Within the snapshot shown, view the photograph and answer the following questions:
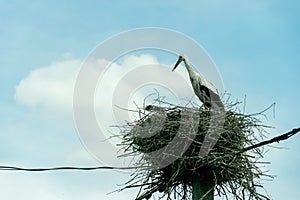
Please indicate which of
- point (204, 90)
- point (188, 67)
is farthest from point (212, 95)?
point (188, 67)

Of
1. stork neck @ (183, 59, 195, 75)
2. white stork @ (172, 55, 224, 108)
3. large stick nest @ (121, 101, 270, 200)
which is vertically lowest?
large stick nest @ (121, 101, 270, 200)

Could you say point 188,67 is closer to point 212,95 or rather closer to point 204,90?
point 204,90

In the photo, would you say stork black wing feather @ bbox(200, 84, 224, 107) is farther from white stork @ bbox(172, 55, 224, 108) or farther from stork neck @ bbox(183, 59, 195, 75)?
stork neck @ bbox(183, 59, 195, 75)

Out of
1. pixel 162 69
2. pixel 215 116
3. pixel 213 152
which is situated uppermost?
pixel 162 69

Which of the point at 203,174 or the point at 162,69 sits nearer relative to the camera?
the point at 203,174

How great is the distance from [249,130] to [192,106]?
20.2 inches

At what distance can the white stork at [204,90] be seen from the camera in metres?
6.00

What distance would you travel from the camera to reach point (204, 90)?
6.34 m

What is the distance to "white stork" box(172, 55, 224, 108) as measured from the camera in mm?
6004

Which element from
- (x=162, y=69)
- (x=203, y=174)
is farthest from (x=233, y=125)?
(x=162, y=69)

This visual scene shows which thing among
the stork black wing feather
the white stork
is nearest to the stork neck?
the white stork

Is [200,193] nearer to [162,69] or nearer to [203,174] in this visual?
[203,174]

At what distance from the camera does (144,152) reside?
17.1ft

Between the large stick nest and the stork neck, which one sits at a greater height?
the stork neck
